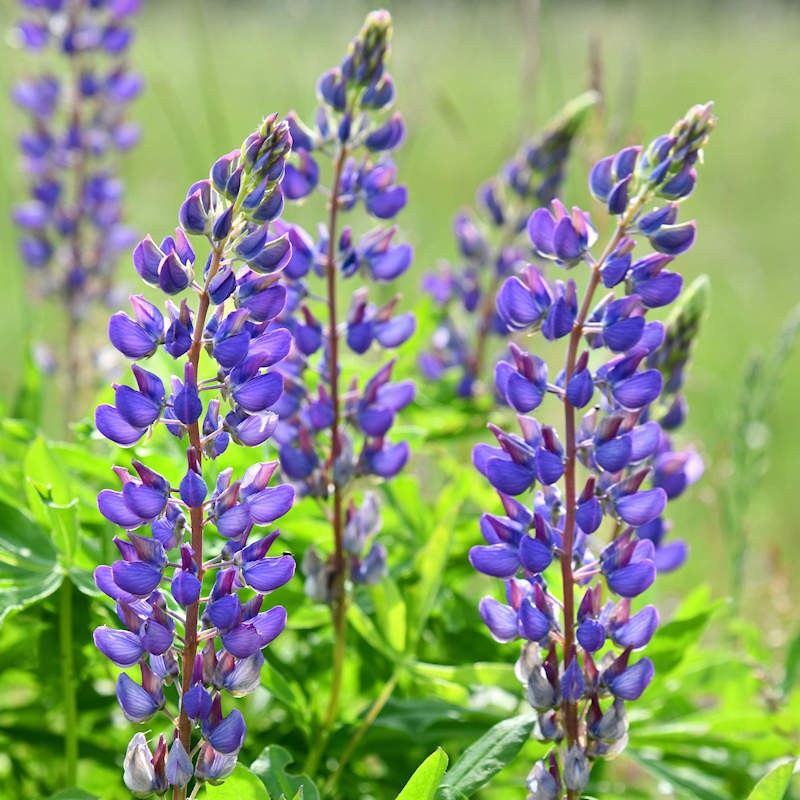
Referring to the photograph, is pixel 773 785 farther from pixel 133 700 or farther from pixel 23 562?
pixel 23 562

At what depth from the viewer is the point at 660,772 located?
167 centimetres

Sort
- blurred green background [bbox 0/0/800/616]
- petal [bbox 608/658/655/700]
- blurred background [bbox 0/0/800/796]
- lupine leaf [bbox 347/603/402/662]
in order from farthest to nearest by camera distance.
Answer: blurred green background [bbox 0/0/800/616], blurred background [bbox 0/0/800/796], lupine leaf [bbox 347/603/402/662], petal [bbox 608/658/655/700]

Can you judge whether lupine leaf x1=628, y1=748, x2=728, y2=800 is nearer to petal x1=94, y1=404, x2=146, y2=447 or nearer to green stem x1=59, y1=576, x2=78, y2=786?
green stem x1=59, y1=576, x2=78, y2=786

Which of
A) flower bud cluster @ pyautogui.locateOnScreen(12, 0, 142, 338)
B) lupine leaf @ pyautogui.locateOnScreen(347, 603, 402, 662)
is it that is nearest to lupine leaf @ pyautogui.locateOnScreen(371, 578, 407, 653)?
lupine leaf @ pyautogui.locateOnScreen(347, 603, 402, 662)

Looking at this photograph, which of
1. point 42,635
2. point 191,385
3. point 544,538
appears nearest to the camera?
point 191,385

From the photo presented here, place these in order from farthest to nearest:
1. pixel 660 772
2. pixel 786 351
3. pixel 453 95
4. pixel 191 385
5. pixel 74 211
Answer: pixel 453 95 < pixel 74 211 < pixel 786 351 < pixel 660 772 < pixel 191 385

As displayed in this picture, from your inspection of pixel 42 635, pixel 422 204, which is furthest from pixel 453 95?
pixel 42 635

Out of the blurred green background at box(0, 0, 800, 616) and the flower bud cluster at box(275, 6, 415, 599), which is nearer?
the flower bud cluster at box(275, 6, 415, 599)

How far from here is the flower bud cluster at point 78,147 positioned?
3041mm

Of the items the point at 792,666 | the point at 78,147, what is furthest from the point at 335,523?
the point at 78,147

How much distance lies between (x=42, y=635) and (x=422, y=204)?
625 cm

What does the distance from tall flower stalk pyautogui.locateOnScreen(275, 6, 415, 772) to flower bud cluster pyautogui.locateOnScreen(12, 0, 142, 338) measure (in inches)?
58.5

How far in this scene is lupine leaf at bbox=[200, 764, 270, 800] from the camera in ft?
4.20

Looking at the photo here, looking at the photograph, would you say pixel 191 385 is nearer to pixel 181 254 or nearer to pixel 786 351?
pixel 181 254
